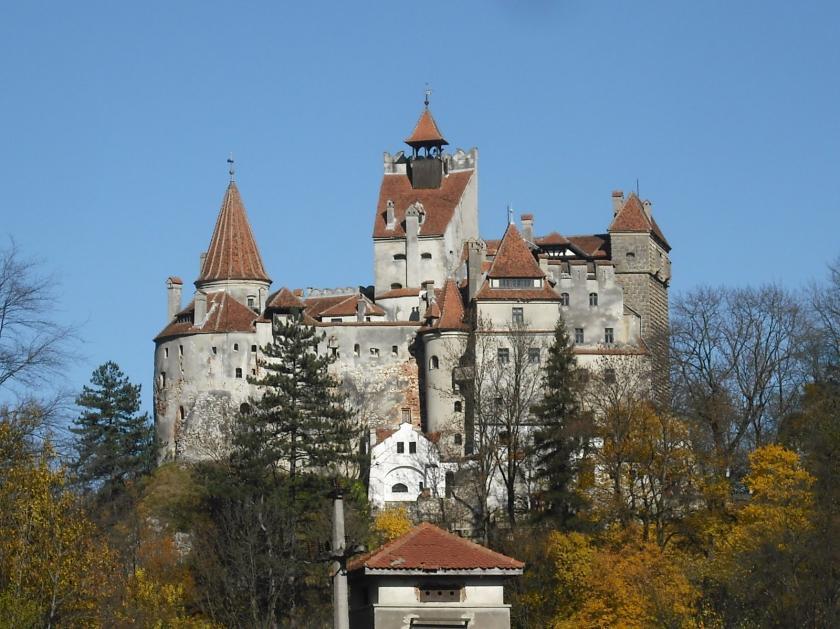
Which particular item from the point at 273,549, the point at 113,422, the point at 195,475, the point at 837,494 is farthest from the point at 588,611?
the point at 113,422

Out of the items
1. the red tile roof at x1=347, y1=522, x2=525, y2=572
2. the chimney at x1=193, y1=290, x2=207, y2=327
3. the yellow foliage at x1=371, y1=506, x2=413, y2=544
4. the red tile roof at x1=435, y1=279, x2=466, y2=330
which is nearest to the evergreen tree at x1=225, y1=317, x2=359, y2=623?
the yellow foliage at x1=371, y1=506, x2=413, y2=544

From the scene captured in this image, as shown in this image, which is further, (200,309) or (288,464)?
(200,309)

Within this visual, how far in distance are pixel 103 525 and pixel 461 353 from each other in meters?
21.5

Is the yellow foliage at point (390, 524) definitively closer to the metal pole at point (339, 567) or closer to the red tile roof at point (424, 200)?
the red tile roof at point (424, 200)

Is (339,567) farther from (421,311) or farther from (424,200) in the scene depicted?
(424,200)

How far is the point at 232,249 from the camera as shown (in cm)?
9431

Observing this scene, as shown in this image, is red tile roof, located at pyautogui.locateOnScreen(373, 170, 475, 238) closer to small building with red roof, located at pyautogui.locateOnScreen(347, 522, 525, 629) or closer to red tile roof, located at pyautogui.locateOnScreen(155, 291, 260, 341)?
red tile roof, located at pyautogui.locateOnScreen(155, 291, 260, 341)

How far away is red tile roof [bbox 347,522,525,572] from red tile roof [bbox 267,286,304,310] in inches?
1818

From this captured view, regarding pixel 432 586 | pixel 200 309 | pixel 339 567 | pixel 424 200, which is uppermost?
pixel 424 200

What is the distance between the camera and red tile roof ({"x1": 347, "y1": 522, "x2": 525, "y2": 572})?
4184 centimetres

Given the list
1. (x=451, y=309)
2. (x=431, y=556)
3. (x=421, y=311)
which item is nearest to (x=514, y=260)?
(x=451, y=309)

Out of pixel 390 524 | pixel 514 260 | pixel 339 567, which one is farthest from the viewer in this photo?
pixel 514 260

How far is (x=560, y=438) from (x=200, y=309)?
2886cm

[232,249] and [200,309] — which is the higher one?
[232,249]
